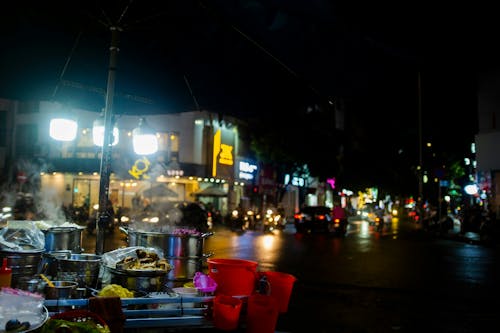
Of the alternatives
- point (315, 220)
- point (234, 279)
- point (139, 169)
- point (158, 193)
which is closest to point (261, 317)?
point (234, 279)

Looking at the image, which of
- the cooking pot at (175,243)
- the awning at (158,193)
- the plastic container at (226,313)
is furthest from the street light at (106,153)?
the awning at (158,193)

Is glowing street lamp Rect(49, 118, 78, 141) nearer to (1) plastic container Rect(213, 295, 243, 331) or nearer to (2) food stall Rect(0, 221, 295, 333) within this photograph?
(2) food stall Rect(0, 221, 295, 333)

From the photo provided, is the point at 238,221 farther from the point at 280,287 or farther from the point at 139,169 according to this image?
the point at 280,287

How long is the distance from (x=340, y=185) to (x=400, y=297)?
32896 millimetres

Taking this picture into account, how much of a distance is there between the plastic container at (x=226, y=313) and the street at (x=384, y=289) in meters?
2.45

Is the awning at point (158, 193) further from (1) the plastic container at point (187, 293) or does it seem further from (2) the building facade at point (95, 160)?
(1) the plastic container at point (187, 293)

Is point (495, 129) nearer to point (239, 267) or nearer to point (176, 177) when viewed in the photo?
point (176, 177)

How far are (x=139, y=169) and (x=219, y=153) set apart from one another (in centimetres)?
721

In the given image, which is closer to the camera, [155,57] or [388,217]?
[155,57]

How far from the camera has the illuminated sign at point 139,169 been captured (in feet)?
98.7

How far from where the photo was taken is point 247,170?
3934 cm

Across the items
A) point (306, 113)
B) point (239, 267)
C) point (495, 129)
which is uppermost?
point (306, 113)

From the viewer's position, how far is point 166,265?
5125 mm

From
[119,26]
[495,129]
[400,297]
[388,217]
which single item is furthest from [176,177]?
[119,26]
